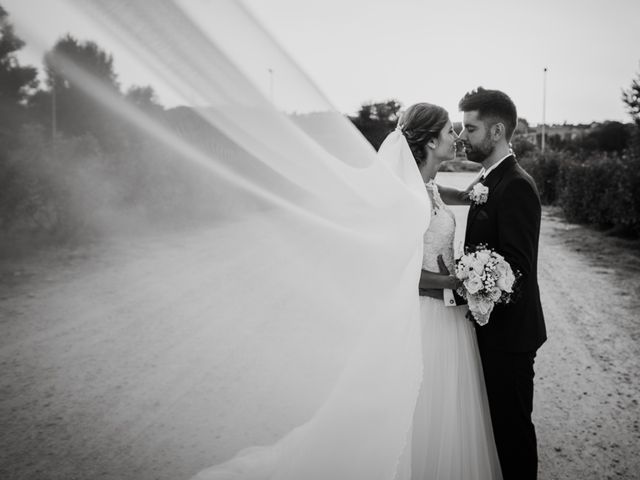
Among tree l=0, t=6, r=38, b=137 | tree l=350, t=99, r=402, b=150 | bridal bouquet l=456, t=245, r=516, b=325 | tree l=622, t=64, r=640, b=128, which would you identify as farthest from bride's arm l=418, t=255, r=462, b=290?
tree l=622, t=64, r=640, b=128

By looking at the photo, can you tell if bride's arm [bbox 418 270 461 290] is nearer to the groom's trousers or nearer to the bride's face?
the groom's trousers

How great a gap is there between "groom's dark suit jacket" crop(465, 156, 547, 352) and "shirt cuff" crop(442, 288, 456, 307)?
23 cm

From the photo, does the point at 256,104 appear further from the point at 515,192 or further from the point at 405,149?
the point at 515,192

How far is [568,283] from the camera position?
323 inches

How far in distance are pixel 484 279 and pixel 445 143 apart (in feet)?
3.45

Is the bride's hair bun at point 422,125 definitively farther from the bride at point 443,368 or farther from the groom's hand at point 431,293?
the groom's hand at point 431,293

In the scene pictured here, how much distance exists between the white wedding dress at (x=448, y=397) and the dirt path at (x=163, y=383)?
0.82 m

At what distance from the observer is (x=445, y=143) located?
9.82 feet

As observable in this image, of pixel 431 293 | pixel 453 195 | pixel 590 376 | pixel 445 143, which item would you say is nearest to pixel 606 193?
pixel 590 376

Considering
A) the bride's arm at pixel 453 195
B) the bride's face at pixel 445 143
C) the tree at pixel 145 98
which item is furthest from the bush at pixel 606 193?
the tree at pixel 145 98

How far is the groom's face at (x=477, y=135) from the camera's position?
108 inches

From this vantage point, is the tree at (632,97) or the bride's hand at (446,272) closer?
the bride's hand at (446,272)

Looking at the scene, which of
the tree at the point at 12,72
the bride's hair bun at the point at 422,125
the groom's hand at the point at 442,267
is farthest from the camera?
the bride's hair bun at the point at 422,125

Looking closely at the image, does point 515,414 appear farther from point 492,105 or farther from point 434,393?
point 492,105
